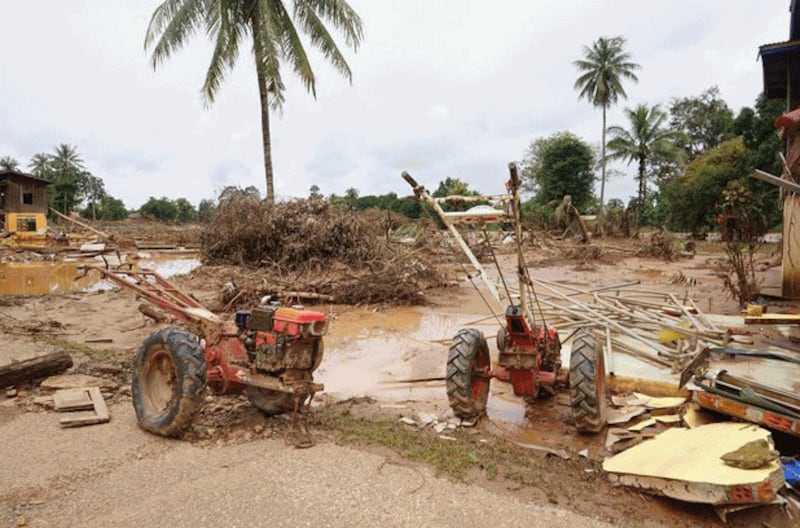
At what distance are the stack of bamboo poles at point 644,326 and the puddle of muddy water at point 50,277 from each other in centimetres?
932

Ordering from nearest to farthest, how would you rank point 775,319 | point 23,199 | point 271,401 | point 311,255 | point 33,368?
1. point 271,401
2. point 33,368
3. point 775,319
4. point 311,255
5. point 23,199

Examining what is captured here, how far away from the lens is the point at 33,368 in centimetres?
511

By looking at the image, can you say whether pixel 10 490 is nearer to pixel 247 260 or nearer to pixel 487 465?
pixel 487 465

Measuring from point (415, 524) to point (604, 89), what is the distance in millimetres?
42514

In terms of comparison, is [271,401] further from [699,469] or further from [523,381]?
[699,469]

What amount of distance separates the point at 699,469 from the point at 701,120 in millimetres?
49670

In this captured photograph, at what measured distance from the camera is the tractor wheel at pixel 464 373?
14.5ft

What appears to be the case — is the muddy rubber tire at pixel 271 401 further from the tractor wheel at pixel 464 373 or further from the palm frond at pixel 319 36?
the palm frond at pixel 319 36

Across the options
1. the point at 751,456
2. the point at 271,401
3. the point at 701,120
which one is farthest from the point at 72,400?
the point at 701,120

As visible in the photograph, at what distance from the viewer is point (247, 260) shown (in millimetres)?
14656

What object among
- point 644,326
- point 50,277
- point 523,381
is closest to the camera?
point 523,381

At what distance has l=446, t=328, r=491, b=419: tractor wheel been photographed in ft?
14.5

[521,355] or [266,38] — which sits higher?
[266,38]

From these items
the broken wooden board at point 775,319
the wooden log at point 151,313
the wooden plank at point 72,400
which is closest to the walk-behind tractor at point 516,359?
the broken wooden board at point 775,319
